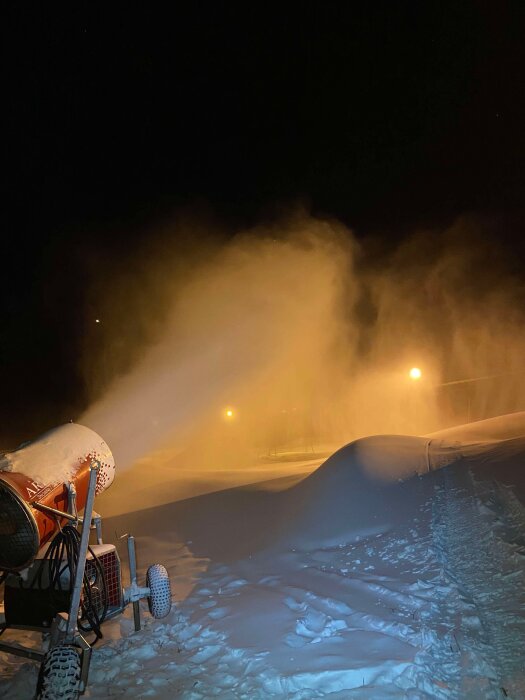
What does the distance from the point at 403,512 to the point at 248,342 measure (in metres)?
14.3

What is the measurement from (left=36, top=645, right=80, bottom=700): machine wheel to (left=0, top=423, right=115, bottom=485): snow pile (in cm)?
138

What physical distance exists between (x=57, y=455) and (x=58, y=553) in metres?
0.84

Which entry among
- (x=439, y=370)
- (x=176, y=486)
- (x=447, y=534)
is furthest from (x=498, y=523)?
(x=439, y=370)

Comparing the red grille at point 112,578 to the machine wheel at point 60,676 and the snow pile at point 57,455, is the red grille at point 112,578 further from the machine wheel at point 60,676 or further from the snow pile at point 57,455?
the machine wheel at point 60,676

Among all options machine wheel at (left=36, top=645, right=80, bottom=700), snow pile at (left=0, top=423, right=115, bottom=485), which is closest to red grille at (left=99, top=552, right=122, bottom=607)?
snow pile at (left=0, top=423, right=115, bottom=485)

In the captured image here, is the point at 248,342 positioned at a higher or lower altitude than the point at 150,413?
higher

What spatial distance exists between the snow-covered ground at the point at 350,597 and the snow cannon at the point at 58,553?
14.2 inches

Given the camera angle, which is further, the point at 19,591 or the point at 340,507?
the point at 340,507

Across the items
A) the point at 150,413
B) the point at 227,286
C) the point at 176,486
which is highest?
the point at 227,286

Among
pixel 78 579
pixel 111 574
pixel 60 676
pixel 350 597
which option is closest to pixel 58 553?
pixel 111 574

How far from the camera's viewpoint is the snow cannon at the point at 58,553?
3.64 metres

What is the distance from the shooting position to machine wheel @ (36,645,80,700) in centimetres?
286

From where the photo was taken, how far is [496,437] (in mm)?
11125

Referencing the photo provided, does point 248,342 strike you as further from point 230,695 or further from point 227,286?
point 230,695
